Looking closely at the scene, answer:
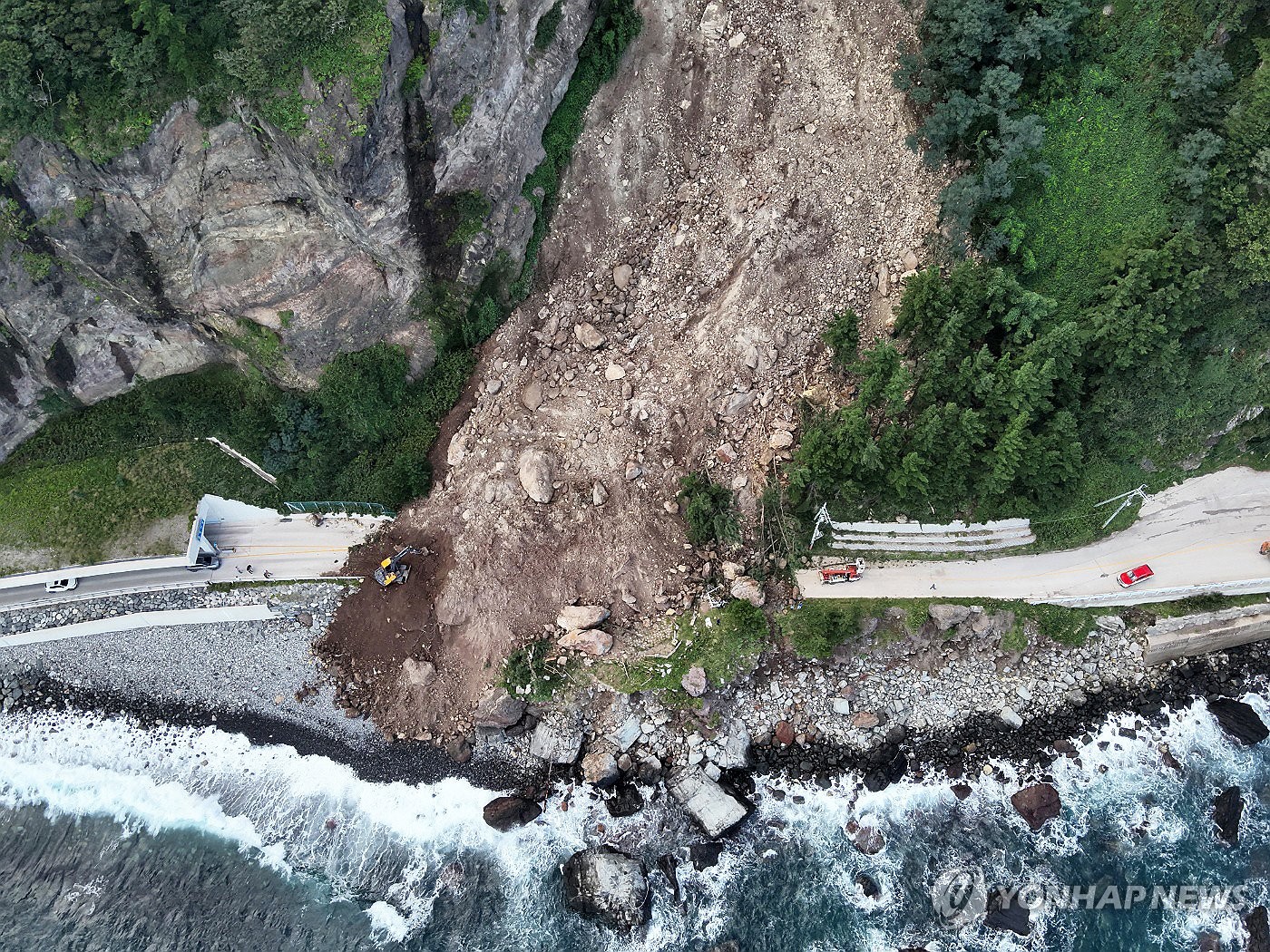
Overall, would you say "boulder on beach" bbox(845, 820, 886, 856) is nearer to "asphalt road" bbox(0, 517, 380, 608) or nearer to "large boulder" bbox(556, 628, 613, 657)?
"large boulder" bbox(556, 628, 613, 657)

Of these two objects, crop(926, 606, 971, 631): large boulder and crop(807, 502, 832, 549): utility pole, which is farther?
crop(807, 502, 832, 549): utility pole

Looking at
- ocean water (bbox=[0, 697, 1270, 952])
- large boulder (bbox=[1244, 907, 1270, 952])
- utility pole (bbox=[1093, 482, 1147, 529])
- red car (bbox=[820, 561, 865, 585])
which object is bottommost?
ocean water (bbox=[0, 697, 1270, 952])

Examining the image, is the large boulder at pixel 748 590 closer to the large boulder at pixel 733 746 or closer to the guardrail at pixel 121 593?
the large boulder at pixel 733 746

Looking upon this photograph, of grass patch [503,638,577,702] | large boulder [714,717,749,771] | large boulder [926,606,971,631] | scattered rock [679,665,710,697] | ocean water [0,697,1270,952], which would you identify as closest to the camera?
ocean water [0,697,1270,952]

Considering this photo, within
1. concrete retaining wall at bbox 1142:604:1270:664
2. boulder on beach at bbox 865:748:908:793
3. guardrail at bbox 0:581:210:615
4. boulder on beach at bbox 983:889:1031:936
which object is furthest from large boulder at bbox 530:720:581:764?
concrete retaining wall at bbox 1142:604:1270:664

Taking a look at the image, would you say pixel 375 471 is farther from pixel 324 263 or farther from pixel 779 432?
pixel 779 432

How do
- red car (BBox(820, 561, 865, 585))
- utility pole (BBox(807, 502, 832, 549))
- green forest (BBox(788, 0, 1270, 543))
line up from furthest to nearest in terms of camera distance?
utility pole (BBox(807, 502, 832, 549)) → red car (BBox(820, 561, 865, 585)) → green forest (BBox(788, 0, 1270, 543))

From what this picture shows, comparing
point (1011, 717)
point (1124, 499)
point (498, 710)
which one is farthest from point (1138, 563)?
point (498, 710)

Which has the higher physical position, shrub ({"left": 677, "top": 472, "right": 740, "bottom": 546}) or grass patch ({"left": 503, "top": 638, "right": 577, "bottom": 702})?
shrub ({"left": 677, "top": 472, "right": 740, "bottom": 546})

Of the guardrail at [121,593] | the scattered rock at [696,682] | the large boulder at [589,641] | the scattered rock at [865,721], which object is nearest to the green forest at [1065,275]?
the scattered rock at [696,682]
